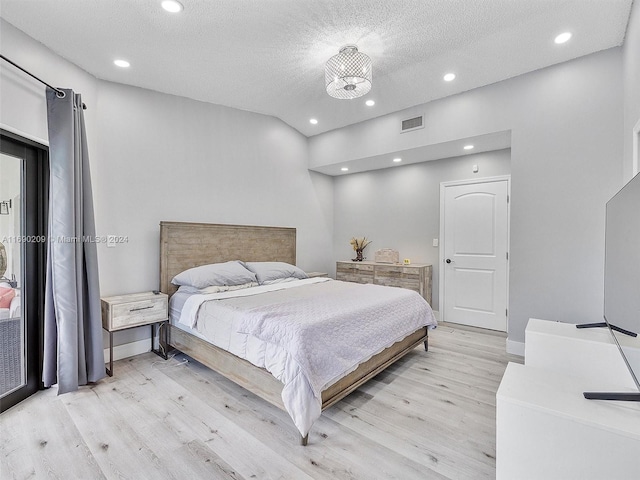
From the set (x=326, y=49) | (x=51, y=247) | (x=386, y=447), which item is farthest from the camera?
(x=326, y=49)

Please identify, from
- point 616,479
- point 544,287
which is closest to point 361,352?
point 616,479

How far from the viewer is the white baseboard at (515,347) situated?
3.30m

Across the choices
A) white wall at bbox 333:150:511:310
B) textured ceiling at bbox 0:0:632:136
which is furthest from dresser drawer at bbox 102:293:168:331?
white wall at bbox 333:150:511:310

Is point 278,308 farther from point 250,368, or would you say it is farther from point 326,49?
point 326,49

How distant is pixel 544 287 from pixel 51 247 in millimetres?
4391

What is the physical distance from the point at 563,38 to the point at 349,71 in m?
1.85

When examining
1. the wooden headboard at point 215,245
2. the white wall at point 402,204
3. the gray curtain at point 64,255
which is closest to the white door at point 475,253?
the white wall at point 402,204

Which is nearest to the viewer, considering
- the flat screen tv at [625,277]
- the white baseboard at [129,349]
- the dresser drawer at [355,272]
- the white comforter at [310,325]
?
the flat screen tv at [625,277]

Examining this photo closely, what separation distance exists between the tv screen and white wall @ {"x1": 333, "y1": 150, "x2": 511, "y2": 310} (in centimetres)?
262

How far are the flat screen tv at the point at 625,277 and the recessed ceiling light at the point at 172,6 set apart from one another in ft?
9.03

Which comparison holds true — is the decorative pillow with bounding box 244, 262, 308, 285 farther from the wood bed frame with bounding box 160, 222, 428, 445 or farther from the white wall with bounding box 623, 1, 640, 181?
the white wall with bounding box 623, 1, 640, 181

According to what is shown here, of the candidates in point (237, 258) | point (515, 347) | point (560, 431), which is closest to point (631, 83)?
point (515, 347)

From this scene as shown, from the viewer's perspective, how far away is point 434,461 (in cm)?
175

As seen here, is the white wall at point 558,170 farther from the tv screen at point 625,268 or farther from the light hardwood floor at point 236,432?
the tv screen at point 625,268
